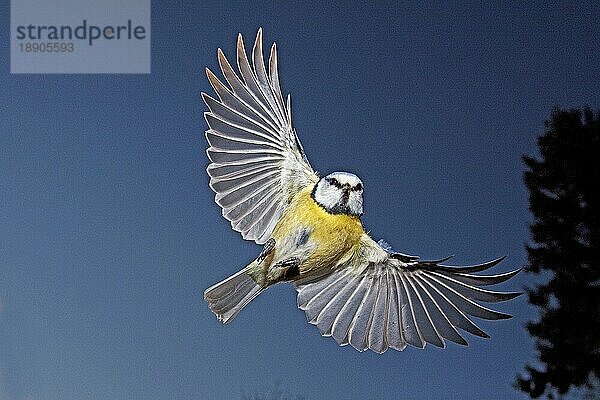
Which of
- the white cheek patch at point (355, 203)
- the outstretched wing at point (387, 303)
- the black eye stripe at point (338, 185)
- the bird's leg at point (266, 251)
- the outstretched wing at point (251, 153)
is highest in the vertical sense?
the outstretched wing at point (251, 153)

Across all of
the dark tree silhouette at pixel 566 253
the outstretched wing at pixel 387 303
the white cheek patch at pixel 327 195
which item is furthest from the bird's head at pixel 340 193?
the dark tree silhouette at pixel 566 253

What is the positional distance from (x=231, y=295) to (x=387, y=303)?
256 mm

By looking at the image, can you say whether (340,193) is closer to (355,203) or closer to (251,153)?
(355,203)

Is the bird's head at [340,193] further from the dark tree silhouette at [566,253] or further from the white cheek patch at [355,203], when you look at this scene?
the dark tree silhouette at [566,253]

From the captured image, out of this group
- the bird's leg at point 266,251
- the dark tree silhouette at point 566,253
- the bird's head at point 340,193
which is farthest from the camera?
the dark tree silhouette at point 566,253

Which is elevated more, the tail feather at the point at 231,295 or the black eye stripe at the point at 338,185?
the black eye stripe at the point at 338,185

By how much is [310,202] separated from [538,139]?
95cm

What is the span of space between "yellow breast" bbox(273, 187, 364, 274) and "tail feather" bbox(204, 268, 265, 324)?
0.28 feet

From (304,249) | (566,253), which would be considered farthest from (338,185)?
(566,253)

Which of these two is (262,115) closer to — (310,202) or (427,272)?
(310,202)

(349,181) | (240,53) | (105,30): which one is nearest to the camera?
(349,181)

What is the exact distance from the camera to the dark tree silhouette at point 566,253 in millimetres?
2059

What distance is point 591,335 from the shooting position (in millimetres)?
2061

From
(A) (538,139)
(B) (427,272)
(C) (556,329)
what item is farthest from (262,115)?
(C) (556,329)
